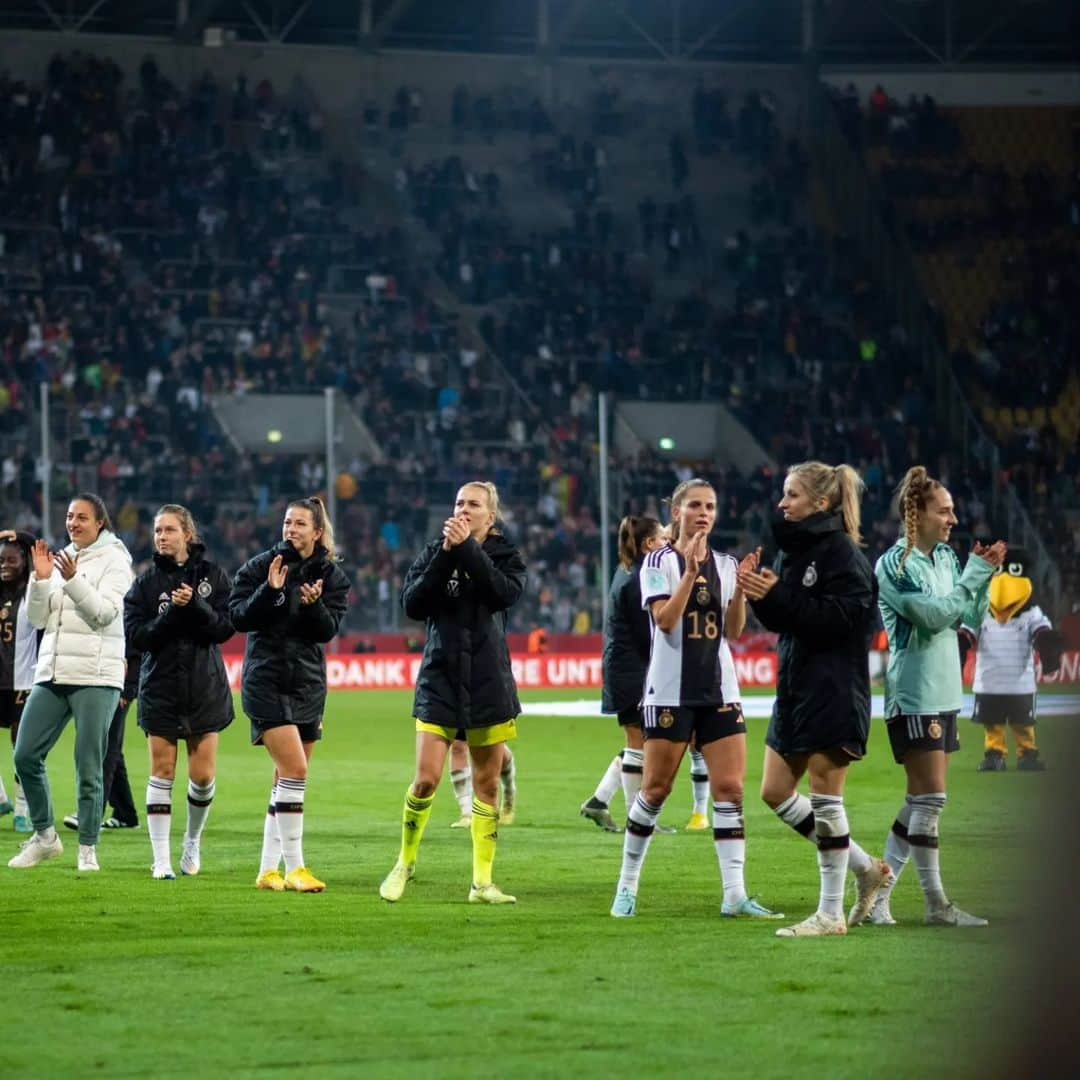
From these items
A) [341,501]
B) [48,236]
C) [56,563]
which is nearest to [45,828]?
[56,563]

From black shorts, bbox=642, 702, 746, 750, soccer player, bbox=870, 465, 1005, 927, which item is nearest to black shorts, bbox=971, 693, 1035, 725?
soccer player, bbox=870, 465, 1005, 927

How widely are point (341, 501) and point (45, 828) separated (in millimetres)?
26519

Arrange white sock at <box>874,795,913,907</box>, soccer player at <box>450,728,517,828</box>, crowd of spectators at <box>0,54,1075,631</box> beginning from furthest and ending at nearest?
1. crowd of spectators at <box>0,54,1075,631</box>
2. soccer player at <box>450,728,517,828</box>
3. white sock at <box>874,795,913,907</box>

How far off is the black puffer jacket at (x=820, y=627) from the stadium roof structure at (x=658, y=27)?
133ft

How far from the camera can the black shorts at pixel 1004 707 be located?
20.1 meters

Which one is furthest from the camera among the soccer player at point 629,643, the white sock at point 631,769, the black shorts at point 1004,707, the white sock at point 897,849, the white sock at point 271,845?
the black shorts at point 1004,707

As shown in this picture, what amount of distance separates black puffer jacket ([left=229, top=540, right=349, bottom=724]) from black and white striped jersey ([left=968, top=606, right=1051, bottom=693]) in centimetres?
1048

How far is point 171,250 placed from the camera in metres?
44.1

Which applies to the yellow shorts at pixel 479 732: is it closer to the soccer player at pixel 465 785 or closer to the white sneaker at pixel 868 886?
the white sneaker at pixel 868 886

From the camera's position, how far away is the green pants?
12117 mm

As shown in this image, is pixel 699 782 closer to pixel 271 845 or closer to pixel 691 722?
pixel 271 845

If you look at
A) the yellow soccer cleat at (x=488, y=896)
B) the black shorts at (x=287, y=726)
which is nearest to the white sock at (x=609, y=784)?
the black shorts at (x=287, y=726)

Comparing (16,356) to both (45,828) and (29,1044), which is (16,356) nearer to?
(45,828)

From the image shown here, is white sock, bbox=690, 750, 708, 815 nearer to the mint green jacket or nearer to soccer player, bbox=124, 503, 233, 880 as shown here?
soccer player, bbox=124, 503, 233, 880
